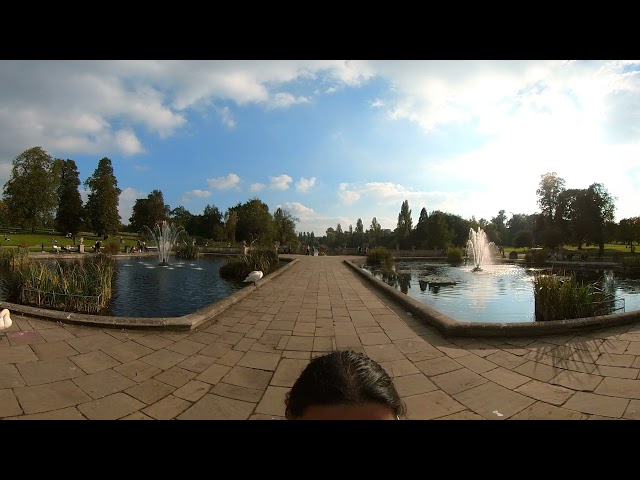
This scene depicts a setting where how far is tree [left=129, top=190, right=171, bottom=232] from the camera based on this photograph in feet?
196

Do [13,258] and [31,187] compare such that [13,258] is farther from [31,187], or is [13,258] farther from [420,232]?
[420,232]

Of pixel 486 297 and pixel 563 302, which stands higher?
pixel 563 302

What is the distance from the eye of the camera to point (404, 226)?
181 feet

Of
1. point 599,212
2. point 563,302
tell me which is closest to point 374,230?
point 599,212

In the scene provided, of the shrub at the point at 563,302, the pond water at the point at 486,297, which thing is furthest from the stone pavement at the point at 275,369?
the pond water at the point at 486,297

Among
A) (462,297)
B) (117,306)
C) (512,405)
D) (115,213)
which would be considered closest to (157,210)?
(115,213)

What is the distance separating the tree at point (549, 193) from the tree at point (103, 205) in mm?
61472

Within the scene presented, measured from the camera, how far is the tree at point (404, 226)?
178 ft

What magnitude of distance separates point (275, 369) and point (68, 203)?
5437 centimetres

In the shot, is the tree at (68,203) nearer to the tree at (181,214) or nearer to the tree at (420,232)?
the tree at (181,214)
